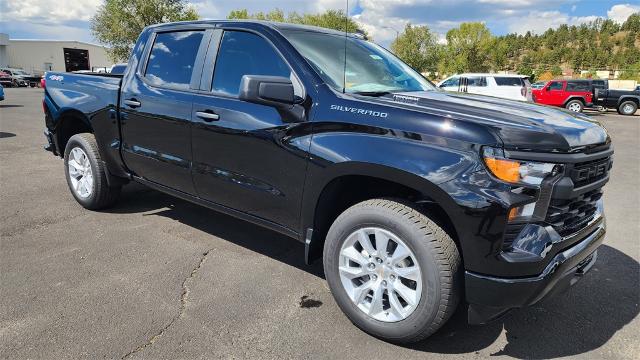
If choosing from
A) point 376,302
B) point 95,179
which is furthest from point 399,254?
point 95,179

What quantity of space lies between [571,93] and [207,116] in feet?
78.5

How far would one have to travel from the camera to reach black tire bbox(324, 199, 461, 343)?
2.48 meters

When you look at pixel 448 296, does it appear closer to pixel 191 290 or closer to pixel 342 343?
pixel 342 343

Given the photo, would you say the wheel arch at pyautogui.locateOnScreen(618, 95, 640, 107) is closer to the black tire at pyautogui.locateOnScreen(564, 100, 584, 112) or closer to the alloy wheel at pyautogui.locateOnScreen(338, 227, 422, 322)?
the black tire at pyautogui.locateOnScreen(564, 100, 584, 112)

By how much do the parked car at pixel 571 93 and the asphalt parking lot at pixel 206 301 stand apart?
20721mm

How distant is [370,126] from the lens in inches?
105

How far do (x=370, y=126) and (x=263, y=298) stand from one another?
1477 millimetres

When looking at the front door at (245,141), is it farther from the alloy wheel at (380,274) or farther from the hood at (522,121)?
the hood at (522,121)

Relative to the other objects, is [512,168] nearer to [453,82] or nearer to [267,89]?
[267,89]

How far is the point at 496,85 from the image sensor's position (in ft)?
63.5

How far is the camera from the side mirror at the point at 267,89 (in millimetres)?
2846

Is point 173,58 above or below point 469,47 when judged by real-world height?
below

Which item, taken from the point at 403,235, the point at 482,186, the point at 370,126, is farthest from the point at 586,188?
the point at 370,126

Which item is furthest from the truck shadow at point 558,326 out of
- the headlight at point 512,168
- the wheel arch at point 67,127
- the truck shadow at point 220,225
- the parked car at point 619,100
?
the parked car at point 619,100
